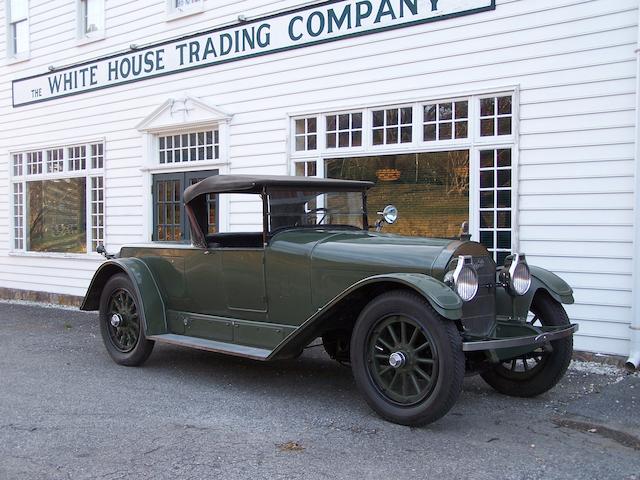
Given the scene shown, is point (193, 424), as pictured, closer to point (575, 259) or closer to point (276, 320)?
point (276, 320)

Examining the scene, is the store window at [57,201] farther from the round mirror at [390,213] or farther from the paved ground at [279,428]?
the round mirror at [390,213]

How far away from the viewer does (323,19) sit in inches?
333

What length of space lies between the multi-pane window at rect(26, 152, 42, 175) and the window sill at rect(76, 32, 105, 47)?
7.64ft

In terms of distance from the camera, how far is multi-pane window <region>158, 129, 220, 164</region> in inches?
389

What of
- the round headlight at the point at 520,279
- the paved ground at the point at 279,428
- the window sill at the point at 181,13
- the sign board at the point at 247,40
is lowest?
the paved ground at the point at 279,428

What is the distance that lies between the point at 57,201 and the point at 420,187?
25.0 feet

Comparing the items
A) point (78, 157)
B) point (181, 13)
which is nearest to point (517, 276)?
point (181, 13)

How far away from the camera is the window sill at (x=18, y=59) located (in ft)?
41.8

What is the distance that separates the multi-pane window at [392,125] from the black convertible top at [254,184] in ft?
5.86

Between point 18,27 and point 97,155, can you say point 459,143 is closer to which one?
point 97,155

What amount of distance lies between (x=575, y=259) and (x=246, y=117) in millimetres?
4911

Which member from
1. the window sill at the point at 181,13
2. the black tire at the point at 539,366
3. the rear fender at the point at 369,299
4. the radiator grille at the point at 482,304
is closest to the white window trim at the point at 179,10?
the window sill at the point at 181,13

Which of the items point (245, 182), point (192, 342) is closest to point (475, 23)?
point (245, 182)

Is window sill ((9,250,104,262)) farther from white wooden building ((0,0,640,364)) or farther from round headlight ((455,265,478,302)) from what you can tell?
round headlight ((455,265,478,302))
